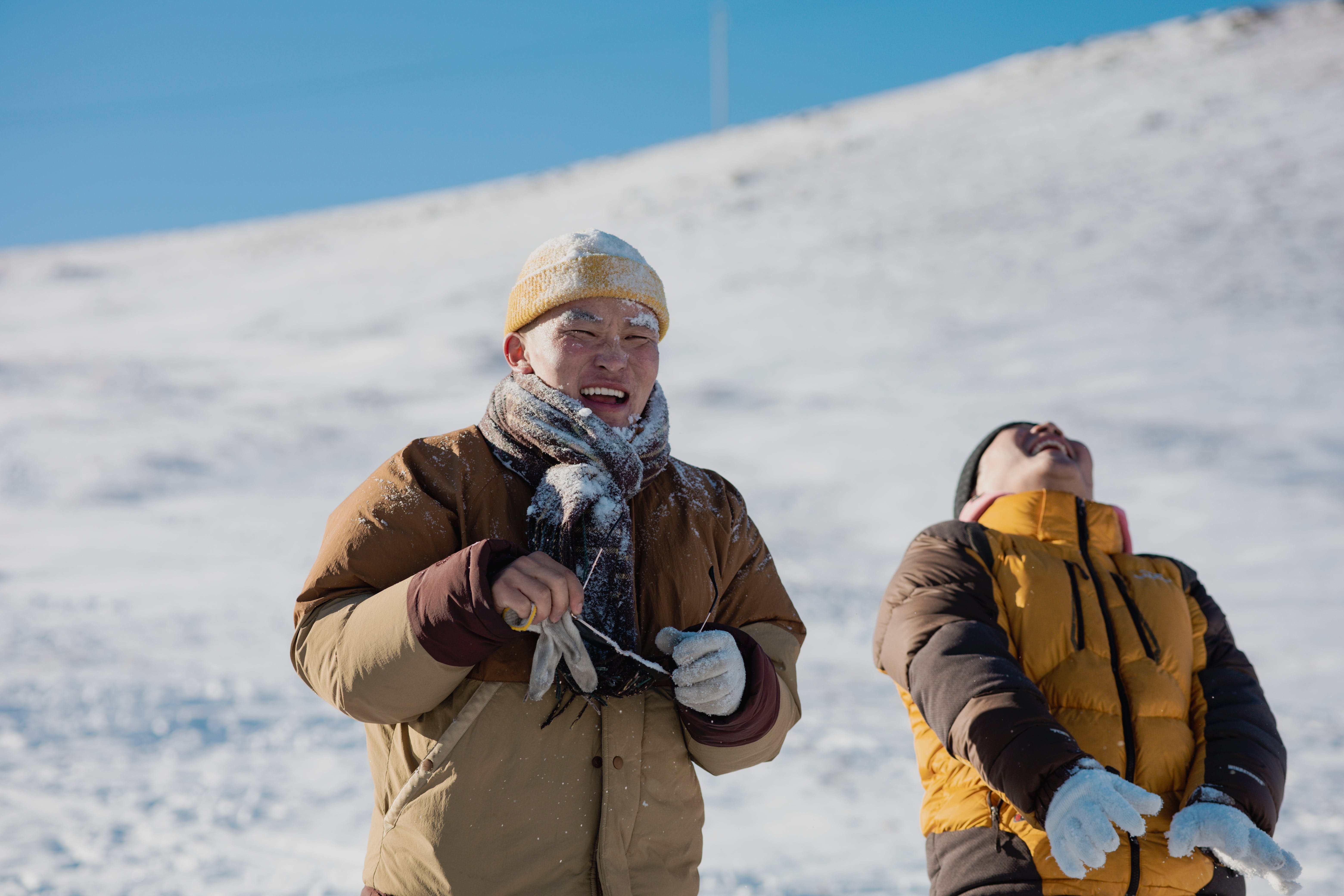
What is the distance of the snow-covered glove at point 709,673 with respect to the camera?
1639 mm

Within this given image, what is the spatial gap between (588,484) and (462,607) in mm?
340

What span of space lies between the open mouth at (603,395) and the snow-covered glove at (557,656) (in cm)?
46

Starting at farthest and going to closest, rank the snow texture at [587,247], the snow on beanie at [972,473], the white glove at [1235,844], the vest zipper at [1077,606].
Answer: the snow on beanie at [972,473] < the vest zipper at [1077,606] < the snow texture at [587,247] < the white glove at [1235,844]

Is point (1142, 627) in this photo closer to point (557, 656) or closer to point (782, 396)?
point (557, 656)

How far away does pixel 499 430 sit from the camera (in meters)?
1.93

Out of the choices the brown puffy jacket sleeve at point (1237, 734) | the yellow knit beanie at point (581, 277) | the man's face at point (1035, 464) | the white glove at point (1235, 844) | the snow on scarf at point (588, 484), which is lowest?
the white glove at point (1235, 844)

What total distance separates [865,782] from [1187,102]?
23.0 meters

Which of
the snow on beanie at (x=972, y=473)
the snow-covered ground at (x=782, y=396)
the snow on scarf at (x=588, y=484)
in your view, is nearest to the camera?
the snow on scarf at (x=588, y=484)

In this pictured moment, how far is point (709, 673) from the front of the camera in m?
1.63

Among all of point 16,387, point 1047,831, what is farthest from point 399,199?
point 1047,831

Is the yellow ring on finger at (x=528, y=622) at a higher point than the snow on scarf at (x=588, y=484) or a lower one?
lower

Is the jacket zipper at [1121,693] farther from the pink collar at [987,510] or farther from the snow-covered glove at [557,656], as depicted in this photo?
the snow-covered glove at [557,656]

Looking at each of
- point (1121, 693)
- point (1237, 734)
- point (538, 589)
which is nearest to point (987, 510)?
point (1121, 693)

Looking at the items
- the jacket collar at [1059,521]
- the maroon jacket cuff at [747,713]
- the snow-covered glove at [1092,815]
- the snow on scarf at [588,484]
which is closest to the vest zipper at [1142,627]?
the jacket collar at [1059,521]
